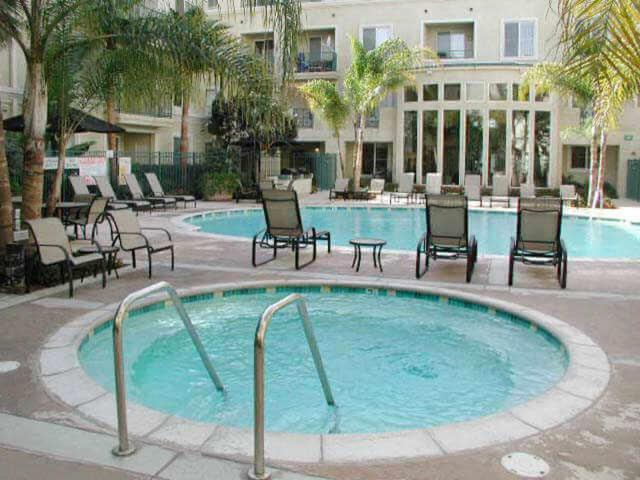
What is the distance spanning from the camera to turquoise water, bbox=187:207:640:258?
14856mm

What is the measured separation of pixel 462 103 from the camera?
2886cm

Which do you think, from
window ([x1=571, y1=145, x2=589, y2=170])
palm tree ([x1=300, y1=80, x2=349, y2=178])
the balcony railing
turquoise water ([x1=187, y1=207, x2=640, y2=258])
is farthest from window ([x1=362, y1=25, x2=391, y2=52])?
turquoise water ([x1=187, y1=207, x2=640, y2=258])

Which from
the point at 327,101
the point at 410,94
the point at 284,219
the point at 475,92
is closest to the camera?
the point at 284,219

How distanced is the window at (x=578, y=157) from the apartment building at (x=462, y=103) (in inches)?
1.8

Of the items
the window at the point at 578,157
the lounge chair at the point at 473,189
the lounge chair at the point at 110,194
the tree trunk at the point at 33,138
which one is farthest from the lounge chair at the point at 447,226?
the window at the point at 578,157

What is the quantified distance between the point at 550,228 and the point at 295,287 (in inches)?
154

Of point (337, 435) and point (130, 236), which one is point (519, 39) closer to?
point (130, 236)

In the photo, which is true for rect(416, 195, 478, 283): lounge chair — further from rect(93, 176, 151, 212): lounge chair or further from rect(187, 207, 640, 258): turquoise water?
rect(93, 176, 151, 212): lounge chair

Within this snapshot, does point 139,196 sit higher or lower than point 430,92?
lower

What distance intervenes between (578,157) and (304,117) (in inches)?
535

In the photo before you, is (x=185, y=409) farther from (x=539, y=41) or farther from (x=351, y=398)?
(x=539, y=41)

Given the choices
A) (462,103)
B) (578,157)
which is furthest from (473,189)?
(578,157)

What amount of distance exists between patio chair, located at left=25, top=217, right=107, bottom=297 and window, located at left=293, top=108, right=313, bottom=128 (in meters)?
25.4

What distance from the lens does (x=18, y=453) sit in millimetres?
3863
